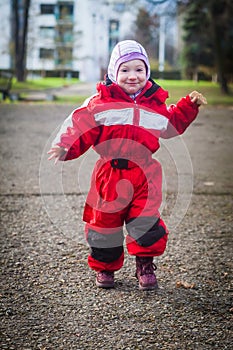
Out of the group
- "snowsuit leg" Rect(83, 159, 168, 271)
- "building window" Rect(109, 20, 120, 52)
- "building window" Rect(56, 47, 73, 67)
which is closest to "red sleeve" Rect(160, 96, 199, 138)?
"snowsuit leg" Rect(83, 159, 168, 271)

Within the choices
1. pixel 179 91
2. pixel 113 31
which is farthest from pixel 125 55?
pixel 113 31

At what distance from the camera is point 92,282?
3326 millimetres

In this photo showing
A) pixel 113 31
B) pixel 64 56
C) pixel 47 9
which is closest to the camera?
pixel 113 31

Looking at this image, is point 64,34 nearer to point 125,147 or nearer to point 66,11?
point 66,11

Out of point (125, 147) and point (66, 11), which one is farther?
point (66, 11)

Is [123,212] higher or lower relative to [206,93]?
lower

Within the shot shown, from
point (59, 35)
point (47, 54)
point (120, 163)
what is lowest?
point (120, 163)

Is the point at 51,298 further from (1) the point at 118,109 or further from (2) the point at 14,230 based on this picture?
(2) the point at 14,230

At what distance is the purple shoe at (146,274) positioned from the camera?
3217 millimetres

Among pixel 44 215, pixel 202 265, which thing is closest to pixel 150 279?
pixel 202 265

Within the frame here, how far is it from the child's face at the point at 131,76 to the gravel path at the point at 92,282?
1080 mm

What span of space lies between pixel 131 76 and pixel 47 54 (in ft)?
151

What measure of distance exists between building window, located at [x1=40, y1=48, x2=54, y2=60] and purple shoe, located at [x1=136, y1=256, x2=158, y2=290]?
1789 inches

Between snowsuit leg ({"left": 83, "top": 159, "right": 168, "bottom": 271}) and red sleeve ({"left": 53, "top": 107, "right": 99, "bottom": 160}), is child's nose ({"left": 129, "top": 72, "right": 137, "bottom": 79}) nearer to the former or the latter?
red sleeve ({"left": 53, "top": 107, "right": 99, "bottom": 160})
